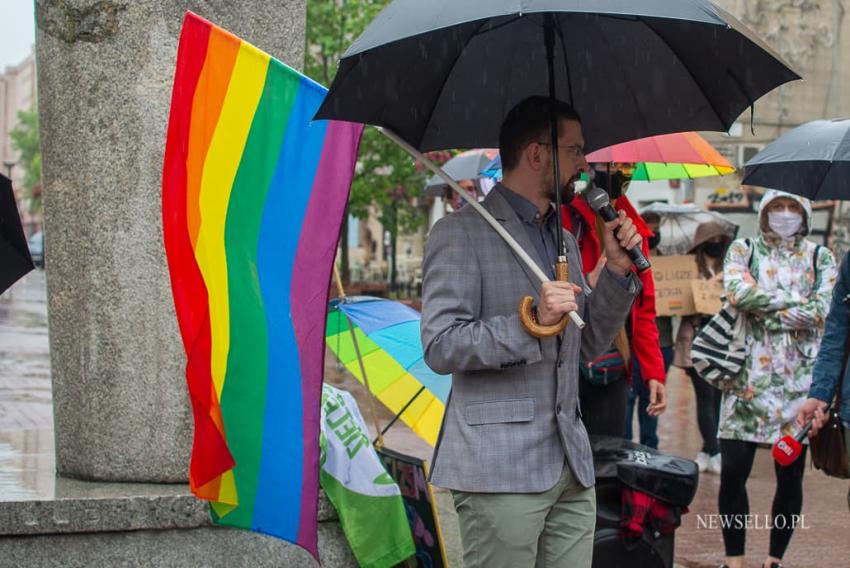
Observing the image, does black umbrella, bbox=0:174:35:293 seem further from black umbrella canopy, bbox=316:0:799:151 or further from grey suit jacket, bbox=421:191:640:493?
grey suit jacket, bbox=421:191:640:493

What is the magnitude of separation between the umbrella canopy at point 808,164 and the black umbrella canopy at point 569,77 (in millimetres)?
1805

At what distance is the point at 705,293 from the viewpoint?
30.8ft

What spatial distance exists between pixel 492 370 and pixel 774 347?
3.44m

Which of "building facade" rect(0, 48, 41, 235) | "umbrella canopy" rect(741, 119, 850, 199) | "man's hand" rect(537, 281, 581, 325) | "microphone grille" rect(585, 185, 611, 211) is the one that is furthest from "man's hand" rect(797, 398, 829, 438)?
"building facade" rect(0, 48, 41, 235)

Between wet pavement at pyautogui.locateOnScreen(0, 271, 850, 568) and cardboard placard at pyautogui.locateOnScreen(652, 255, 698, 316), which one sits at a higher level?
cardboard placard at pyautogui.locateOnScreen(652, 255, 698, 316)

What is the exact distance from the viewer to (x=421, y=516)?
515 centimetres

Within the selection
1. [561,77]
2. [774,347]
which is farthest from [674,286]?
[561,77]

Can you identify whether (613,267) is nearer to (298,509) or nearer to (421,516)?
(298,509)

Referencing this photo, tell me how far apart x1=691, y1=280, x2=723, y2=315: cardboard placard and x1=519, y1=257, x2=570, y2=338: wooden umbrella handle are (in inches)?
236

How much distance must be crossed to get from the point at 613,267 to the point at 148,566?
2358mm

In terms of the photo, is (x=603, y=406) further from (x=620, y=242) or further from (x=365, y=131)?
(x=365, y=131)

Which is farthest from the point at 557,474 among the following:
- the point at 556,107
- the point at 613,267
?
the point at 556,107

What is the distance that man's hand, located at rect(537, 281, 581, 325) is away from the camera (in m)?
3.36

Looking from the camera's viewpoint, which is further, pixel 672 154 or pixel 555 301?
pixel 672 154
